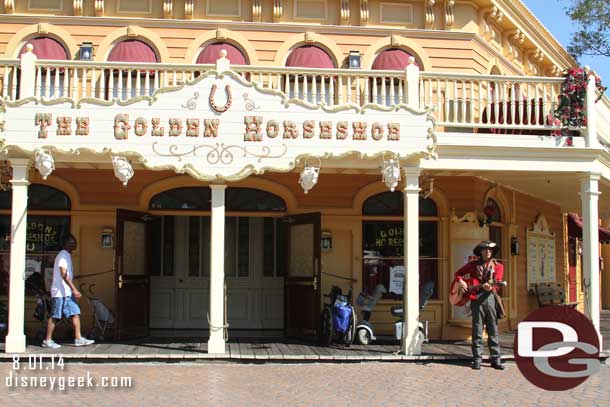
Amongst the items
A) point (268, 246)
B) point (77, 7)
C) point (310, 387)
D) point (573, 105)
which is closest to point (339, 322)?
point (310, 387)

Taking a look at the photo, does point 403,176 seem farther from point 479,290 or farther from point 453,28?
point 453,28

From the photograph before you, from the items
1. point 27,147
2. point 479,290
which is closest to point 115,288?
point 27,147

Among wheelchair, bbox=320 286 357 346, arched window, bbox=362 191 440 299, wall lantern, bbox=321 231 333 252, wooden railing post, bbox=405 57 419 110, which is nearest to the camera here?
wooden railing post, bbox=405 57 419 110

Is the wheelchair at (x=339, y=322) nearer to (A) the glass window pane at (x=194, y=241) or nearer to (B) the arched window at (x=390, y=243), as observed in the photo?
(B) the arched window at (x=390, y=243)

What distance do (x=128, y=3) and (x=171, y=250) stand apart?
16.3 feet

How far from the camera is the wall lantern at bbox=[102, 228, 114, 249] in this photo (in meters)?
14.0

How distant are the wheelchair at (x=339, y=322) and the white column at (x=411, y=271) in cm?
103

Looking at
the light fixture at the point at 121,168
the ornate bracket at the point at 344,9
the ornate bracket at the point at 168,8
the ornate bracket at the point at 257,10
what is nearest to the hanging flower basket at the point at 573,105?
the ornate bracket at the point at 344,9

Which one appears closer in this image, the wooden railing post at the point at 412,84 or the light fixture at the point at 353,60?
the wooden railing post at the point at 412,84

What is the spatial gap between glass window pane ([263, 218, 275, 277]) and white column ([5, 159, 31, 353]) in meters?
5.15

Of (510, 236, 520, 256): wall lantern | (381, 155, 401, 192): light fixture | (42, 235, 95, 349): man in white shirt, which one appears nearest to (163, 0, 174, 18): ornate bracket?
(42, 235, 95, 349): man in white shirt

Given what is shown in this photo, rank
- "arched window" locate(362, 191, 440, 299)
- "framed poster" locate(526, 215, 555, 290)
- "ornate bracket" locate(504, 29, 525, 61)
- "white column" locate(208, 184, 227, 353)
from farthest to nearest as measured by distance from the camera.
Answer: "framed poster" locate(526, 215, 555, 290), "ornate bracket" locate(504, 29, 525, 61), "arched window" locate(362, 191, 440, 299), "white column" locate(208, 184, 227, 353)
